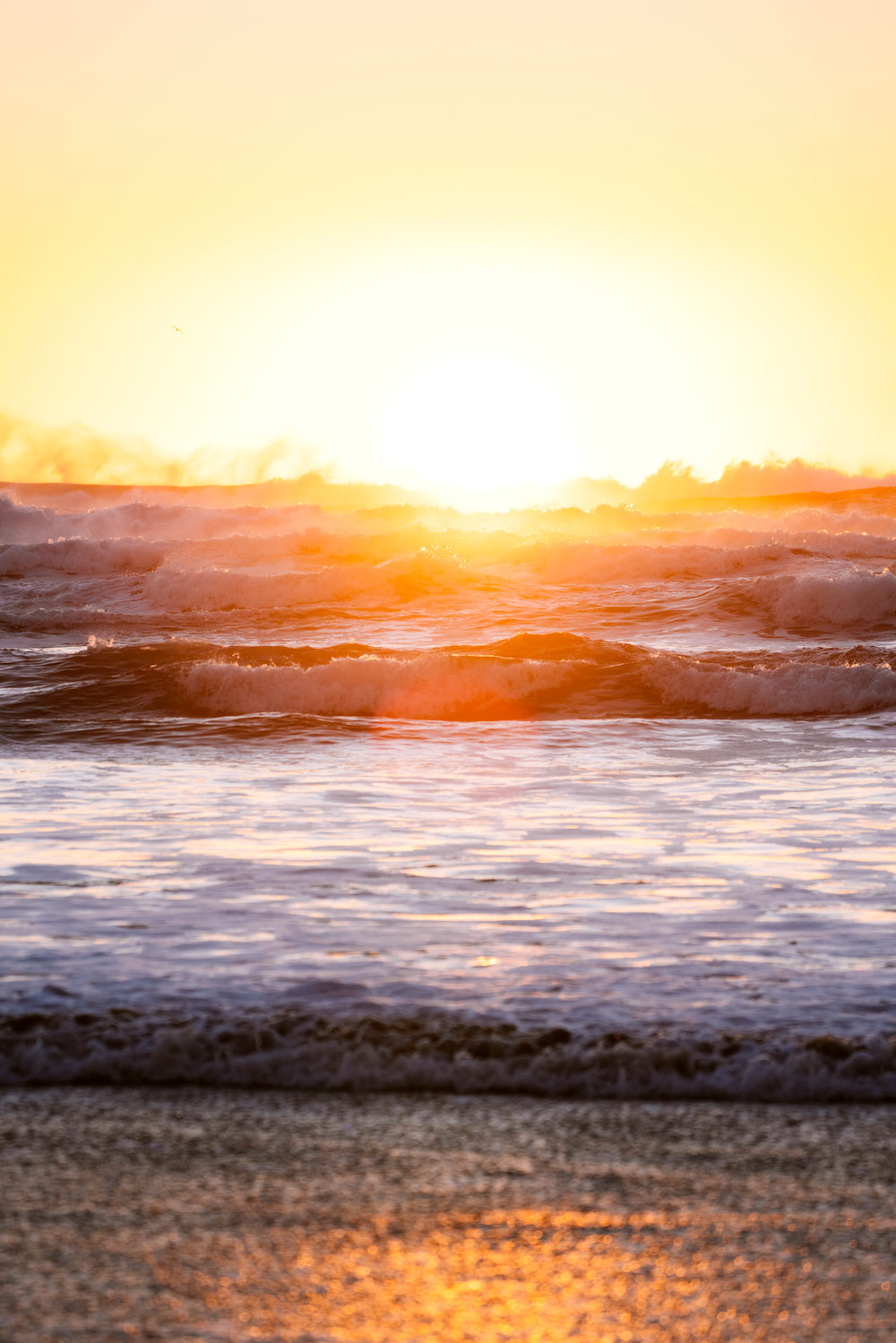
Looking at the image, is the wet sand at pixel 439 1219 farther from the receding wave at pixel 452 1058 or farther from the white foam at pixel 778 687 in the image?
the white foam at pixel 778 687

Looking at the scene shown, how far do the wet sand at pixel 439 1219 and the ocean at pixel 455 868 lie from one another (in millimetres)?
231

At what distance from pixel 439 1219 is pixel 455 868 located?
317cm

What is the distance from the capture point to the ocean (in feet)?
11.0

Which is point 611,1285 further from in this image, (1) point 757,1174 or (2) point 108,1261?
(2) point 108,1261

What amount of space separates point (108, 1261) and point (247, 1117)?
2.49 feet

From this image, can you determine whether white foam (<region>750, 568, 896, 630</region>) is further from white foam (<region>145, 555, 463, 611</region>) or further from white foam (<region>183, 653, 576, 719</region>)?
white foam (<region>183, 653, 576, 719</region>)

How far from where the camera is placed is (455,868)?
5.60 metres

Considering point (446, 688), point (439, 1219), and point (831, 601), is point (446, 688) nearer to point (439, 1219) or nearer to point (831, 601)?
point (439, 1219)

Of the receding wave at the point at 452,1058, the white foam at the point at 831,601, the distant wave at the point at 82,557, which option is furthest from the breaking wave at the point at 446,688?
the distant wave at the point at 82,557

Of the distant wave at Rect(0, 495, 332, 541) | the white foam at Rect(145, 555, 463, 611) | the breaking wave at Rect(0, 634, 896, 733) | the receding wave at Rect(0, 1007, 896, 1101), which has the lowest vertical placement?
the receding wave at Rect(0, 1007, 896, 1101)

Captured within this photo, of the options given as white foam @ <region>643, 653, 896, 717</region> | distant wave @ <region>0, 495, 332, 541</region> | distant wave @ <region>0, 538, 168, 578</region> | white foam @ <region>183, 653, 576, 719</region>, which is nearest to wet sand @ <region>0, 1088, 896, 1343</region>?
white foam @ <region>183, 653, 576, 719</region>

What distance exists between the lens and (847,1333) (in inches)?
80.7

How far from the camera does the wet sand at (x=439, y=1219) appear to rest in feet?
6.86

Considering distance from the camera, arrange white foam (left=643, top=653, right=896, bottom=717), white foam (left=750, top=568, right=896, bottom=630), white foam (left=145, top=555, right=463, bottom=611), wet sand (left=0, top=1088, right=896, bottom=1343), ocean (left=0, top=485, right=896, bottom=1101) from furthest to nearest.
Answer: white foam (left=145, top=555, right=463, bottom=611), white foam (left=750, top=568, right=896, bottom=630), white foam (left=643, top=653, right=896, bottom=717), ocean (left=0, top=485, right=896, bottom=1101), wet sand (left=0, top=1088, right=896, bottom=1343)
